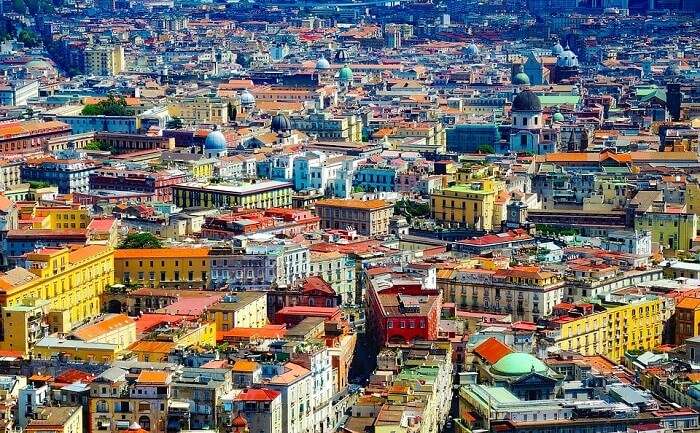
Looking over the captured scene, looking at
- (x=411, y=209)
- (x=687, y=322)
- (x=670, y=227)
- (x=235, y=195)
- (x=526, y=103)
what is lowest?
(x=687, y=322)

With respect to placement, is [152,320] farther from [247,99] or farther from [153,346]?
[247,99]

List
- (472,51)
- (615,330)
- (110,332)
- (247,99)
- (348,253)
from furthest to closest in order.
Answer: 1. (472,51)
2. (247,99)
3. (348,253)
4. (615,330)
5. (110,332)

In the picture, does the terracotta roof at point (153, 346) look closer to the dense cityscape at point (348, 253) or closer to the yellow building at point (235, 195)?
the dense cityscape at point (348, 253)

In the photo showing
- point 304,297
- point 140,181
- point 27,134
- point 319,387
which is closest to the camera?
point 319,387

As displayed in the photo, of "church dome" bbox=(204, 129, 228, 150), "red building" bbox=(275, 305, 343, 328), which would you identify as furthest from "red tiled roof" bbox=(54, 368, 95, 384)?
"church dome" bbox=(204, 129, 228, 150)

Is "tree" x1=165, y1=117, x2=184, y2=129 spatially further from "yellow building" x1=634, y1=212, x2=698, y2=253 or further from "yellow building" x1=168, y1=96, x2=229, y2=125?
"yellow building" x1=634, y1=212, x2=698, y2=253

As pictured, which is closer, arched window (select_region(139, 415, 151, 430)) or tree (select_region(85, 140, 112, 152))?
arched window (select_region(139, 415, 151, 430))

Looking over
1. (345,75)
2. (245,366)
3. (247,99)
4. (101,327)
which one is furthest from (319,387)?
(345,75)
